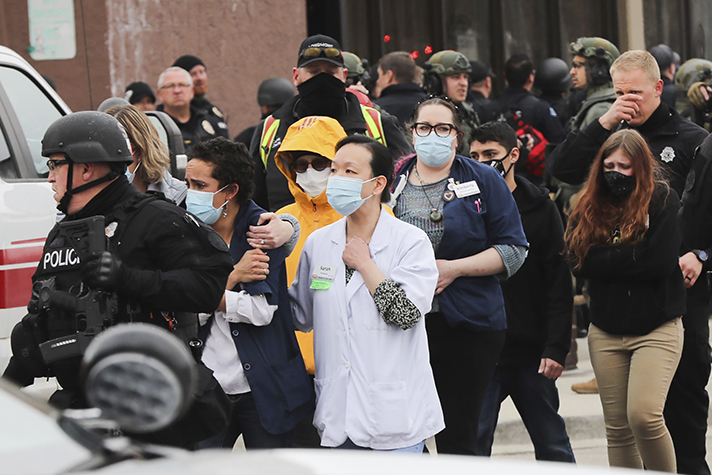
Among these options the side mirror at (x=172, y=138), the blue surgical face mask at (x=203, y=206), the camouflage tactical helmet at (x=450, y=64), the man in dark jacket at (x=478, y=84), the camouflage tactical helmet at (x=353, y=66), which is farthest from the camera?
the man in dark jacket at (x=478, y=84)

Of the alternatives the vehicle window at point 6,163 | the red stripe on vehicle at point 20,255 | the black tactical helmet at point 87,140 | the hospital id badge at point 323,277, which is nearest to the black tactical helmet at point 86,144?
the black tactical helmet at point 87,140

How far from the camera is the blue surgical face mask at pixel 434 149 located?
5020 mm

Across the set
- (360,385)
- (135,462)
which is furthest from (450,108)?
(135,462)

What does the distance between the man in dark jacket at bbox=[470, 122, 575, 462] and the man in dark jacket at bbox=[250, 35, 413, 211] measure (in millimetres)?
659

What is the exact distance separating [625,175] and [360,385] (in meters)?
1.96

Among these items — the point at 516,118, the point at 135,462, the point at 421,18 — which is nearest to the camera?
the point at 135,462

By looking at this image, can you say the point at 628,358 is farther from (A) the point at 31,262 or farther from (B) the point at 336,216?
(A) the point at 31,262

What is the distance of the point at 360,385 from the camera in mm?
4070

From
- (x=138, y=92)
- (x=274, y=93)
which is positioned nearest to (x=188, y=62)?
(x=138, y=92)

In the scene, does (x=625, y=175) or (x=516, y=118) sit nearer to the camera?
(x=625, y=175)

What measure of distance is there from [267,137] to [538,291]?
1.70 metres

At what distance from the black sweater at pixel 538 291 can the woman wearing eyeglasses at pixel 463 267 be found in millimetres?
584

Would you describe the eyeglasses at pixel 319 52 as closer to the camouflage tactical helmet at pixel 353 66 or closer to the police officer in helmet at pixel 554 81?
the camouflage tactical helmet at pixel 353 66

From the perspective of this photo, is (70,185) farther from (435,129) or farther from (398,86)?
(398,86)
